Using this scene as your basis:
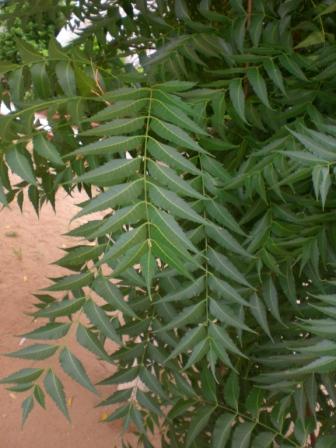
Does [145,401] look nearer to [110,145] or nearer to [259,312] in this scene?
[259,312]

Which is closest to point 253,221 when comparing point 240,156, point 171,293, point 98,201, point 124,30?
point 240,156

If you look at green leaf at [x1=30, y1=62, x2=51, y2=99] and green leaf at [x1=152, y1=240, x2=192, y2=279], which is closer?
green leaf at [x1=152, y1=240, x2=192, y2=279]

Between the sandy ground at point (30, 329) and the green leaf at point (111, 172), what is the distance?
0.72 m

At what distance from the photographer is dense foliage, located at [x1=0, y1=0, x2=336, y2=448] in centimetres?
74

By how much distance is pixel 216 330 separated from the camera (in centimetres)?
87

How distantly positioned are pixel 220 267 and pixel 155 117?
11.0 inches

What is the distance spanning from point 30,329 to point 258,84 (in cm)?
252

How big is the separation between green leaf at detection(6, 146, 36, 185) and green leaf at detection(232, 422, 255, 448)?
60 cm

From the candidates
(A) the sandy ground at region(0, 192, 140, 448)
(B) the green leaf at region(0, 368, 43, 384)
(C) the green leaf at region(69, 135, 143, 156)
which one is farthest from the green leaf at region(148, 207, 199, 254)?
(A) the sandy ground at region(0, 192, 140, 448)

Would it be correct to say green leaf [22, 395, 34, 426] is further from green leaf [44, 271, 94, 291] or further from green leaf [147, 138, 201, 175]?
green leaf [147, 138, 201, 175]

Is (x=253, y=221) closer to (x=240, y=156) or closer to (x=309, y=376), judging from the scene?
(x=240, y=156)

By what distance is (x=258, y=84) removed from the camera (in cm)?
93

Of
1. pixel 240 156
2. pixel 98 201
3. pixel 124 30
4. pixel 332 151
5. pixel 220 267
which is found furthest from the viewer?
pixel 124 30

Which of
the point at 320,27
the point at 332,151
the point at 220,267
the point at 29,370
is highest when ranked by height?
the point at 320,27
